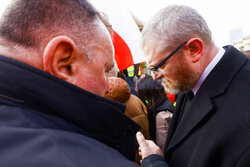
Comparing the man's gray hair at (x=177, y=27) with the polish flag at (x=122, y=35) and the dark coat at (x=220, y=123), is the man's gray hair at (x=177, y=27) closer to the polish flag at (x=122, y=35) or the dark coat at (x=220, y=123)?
the dark coat at (x=220, y=123)

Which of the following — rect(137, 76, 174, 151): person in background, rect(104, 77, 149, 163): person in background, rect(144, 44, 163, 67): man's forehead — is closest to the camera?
rect(144, 44, 163, 67): man's forehead

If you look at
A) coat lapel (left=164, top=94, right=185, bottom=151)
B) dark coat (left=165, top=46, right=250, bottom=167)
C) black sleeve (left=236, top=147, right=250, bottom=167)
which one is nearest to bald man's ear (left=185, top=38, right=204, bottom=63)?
dark coat (left=165, top=46, right=250, bottom=167)

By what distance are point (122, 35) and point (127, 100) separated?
3.55ft

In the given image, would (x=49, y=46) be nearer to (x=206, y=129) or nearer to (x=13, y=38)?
(x=13, y=38)

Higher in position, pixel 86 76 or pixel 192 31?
pixel 192 31

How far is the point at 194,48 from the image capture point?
143 cm

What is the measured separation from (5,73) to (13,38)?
0.58 ft

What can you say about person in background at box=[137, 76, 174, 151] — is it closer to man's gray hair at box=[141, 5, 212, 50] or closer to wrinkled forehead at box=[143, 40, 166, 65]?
wrinkled forehead at box=[143, 40, 166, 65]

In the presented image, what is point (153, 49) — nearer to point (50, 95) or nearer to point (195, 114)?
point (195, 114)

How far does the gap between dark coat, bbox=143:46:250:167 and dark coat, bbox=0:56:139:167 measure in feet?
2.43

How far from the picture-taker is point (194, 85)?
1.52m

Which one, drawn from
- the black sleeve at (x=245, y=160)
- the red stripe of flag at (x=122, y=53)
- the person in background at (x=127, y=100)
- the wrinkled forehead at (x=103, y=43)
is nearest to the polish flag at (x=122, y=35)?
the red stripe of flag at (x=122, y=53)

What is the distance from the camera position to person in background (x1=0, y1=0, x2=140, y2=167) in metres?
0.44

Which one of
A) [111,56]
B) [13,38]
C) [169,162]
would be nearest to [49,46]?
[13,38]
